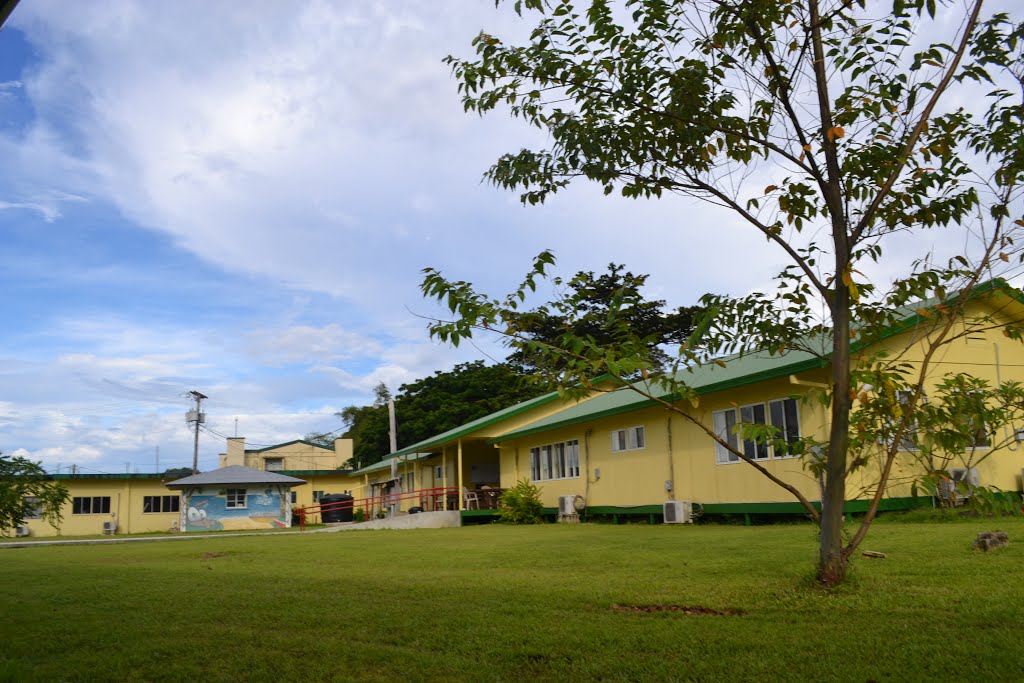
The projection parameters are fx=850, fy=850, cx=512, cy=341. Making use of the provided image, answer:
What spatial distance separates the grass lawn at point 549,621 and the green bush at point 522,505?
15.4 meters

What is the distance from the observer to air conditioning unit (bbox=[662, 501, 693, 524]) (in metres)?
19.4

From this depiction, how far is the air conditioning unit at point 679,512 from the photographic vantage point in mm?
19438

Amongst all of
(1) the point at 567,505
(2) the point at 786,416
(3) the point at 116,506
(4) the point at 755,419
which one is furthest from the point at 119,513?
(2) the point at 786,416

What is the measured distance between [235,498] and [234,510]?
1.66 ft

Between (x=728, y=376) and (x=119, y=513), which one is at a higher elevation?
(x=728, y=376)

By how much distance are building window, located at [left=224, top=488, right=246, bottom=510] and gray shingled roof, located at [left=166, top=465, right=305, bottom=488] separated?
0.51 meters

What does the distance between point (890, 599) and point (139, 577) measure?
29.8 ft

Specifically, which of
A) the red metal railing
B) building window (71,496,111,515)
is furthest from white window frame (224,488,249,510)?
building window (71,496,111,515)

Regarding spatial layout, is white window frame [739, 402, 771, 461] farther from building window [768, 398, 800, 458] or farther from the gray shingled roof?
the gray shingled roof

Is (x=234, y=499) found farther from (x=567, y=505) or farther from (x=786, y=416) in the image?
(x=786, y=416)

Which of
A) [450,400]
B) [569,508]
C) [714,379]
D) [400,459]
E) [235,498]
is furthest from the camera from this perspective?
[450,400]

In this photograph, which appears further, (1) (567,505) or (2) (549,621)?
(1) (567,505)

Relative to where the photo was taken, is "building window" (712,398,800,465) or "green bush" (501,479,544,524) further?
"green bush" (501,479,544,524)

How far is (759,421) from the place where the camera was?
57.3ft
